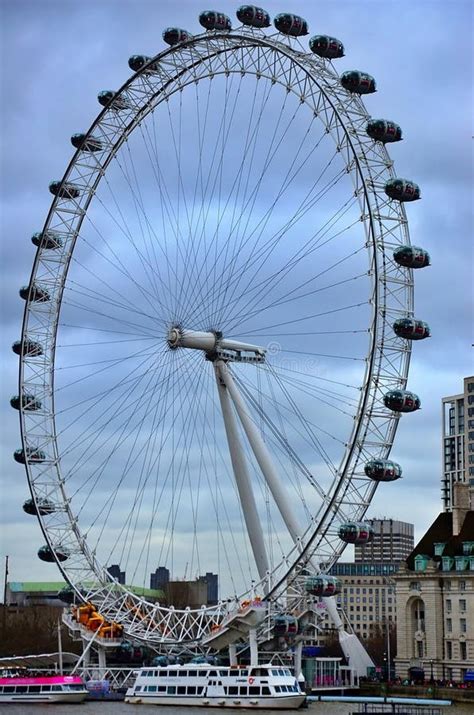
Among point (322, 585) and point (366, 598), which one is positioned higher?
point (366, 598)

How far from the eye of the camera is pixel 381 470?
59781mm

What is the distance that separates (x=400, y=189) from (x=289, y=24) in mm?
10761

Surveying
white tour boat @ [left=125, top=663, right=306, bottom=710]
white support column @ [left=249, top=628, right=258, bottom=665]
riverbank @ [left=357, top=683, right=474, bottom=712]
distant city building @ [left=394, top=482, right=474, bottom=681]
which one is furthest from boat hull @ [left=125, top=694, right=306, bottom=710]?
distant city building @ [left=394, top=482, right=474, bottom=681]

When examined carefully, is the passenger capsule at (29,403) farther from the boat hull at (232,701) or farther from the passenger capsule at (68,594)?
the boat hull at (232,701)

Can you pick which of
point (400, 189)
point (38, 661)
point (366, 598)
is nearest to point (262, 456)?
point (400, 189)

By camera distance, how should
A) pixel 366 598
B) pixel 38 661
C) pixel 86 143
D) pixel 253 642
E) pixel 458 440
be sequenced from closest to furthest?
pixel 253 642
pixel 86 143
pixel 38 661
pixel 458 440
pixel 366 598

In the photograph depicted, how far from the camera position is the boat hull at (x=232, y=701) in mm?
60875

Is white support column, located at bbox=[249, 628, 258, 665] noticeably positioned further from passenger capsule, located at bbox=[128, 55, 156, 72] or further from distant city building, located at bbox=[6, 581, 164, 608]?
distant city building, located at bbox=[6, 581, 164, 608]

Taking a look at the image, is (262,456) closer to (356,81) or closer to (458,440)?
(356,81)

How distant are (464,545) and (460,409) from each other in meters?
72.8

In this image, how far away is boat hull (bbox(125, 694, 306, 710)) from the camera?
2397 inches

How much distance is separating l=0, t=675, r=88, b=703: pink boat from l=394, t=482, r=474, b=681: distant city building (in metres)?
19.9

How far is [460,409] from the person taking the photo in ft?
488

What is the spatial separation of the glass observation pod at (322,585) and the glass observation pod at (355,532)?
2.66 meters
